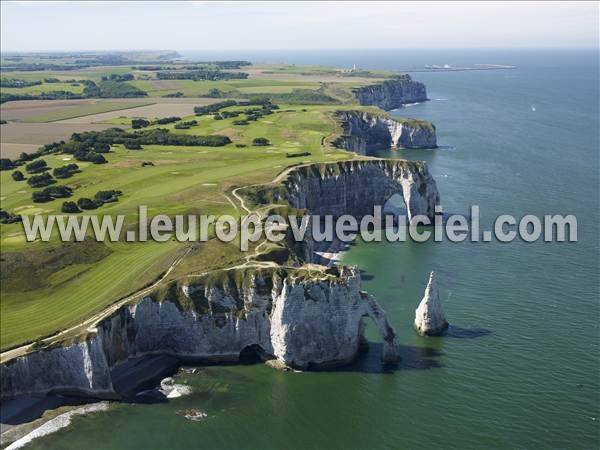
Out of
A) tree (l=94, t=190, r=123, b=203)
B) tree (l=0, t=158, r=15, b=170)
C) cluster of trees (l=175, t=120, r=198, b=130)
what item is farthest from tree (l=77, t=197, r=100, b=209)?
cluster of trees (l=175, t=120, r=198, b=130)

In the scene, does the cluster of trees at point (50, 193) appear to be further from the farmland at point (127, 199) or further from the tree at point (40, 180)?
the tree at point (40, 180)

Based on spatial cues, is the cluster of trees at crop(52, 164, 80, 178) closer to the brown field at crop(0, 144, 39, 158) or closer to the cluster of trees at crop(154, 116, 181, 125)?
the brown field at crop(0, 144, 39, 158)

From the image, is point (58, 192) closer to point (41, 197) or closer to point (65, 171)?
point (41, 197)

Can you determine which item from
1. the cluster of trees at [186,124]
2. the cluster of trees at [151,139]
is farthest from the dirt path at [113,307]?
the cluster of trees at [186,124]

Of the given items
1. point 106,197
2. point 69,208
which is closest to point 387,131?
point 106,197

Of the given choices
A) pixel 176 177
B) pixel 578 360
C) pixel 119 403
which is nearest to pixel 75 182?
pixel 176 177

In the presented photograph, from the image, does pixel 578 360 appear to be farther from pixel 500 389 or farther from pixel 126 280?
pixel 126 280
